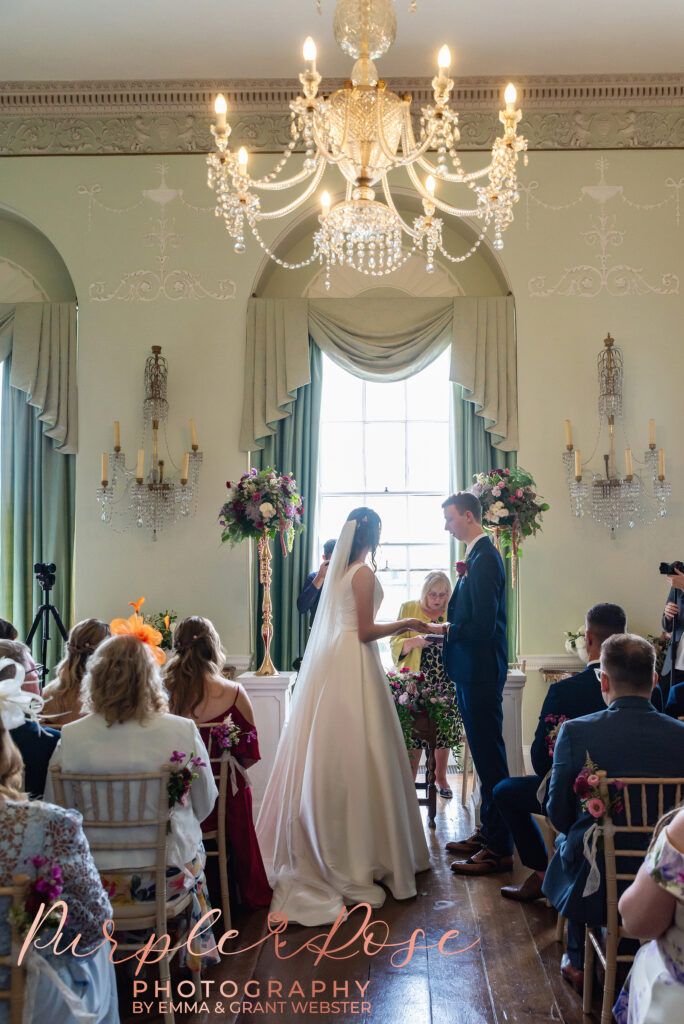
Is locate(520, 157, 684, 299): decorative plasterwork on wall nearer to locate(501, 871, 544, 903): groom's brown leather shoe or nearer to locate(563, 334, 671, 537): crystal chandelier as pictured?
locate(563, 334, 671, 537): crystal chandelier

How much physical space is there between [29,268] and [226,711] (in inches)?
188

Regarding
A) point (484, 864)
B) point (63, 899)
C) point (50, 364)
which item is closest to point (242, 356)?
point (50, 364)

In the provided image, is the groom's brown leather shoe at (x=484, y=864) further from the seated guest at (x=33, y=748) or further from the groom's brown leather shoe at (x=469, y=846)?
the seated guest at (x=33, y=748)

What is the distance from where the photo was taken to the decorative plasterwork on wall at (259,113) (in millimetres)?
6551

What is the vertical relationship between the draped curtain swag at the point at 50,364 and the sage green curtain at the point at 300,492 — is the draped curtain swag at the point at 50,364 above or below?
above

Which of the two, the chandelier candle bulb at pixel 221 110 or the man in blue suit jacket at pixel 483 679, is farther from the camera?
the man in blue suit jacket at pixel 483 679

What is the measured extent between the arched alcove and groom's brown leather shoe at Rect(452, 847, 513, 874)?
206 inches

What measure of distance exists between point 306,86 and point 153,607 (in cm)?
403

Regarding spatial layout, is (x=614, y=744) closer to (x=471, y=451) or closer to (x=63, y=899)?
(x=63, y=899)

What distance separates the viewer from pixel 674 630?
5.04 m

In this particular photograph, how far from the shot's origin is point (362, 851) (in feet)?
12.7

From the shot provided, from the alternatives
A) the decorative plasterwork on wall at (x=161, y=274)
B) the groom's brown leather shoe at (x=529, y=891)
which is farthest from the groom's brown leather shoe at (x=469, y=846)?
the decorative plasterwork on wall at (x=161, y=274)

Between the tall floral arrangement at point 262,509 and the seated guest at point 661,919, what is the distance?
3864 mm

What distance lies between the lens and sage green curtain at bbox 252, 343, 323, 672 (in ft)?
21.7
